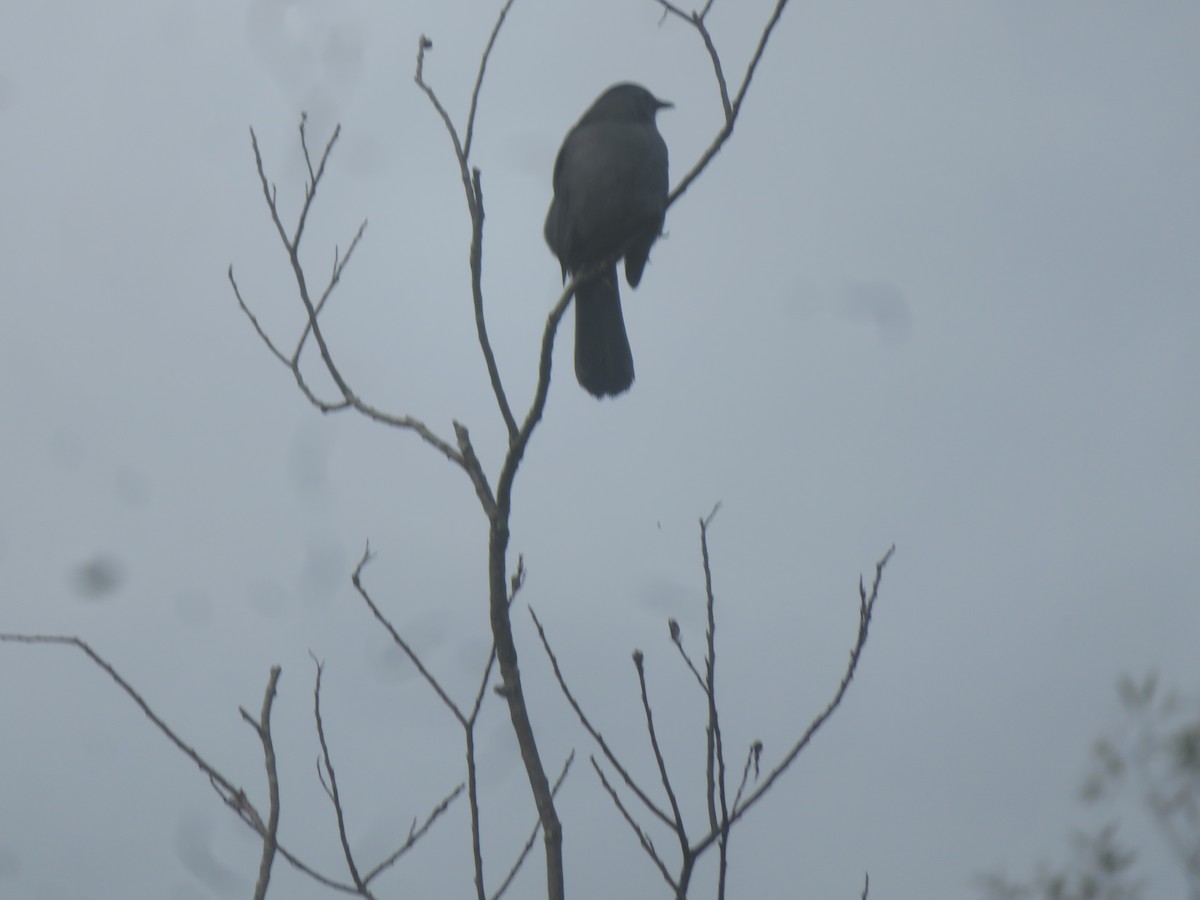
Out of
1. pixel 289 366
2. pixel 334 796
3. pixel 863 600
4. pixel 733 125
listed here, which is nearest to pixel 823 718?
pixel 863 600

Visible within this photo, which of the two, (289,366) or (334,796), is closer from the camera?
(334,796)

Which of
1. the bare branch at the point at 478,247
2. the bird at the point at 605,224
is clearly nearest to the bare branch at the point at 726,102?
the bare branch at the point at 478,247

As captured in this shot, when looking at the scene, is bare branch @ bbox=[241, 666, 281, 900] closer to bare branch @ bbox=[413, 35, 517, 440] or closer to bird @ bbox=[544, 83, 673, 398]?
bare branch @ bbox=[413, 35, 517, 440]

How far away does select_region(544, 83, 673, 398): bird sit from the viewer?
497 centimetres

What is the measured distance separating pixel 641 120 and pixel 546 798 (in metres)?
4.13

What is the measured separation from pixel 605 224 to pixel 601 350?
0.56 m

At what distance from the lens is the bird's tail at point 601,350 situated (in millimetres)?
4945

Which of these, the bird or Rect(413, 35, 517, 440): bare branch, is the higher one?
the bird

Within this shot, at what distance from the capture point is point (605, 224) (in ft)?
17.1

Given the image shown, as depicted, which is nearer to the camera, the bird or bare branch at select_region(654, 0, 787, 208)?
bare branch at select_region(654, 0, 787, 208)

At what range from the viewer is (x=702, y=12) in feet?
10.8

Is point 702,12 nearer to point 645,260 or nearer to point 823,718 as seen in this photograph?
point 823,718

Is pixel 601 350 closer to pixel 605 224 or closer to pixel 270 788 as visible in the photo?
pixel 605 224

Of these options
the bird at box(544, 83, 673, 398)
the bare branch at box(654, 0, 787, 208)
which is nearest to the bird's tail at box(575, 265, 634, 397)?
the bird at box(544, 83, 673, 398)
